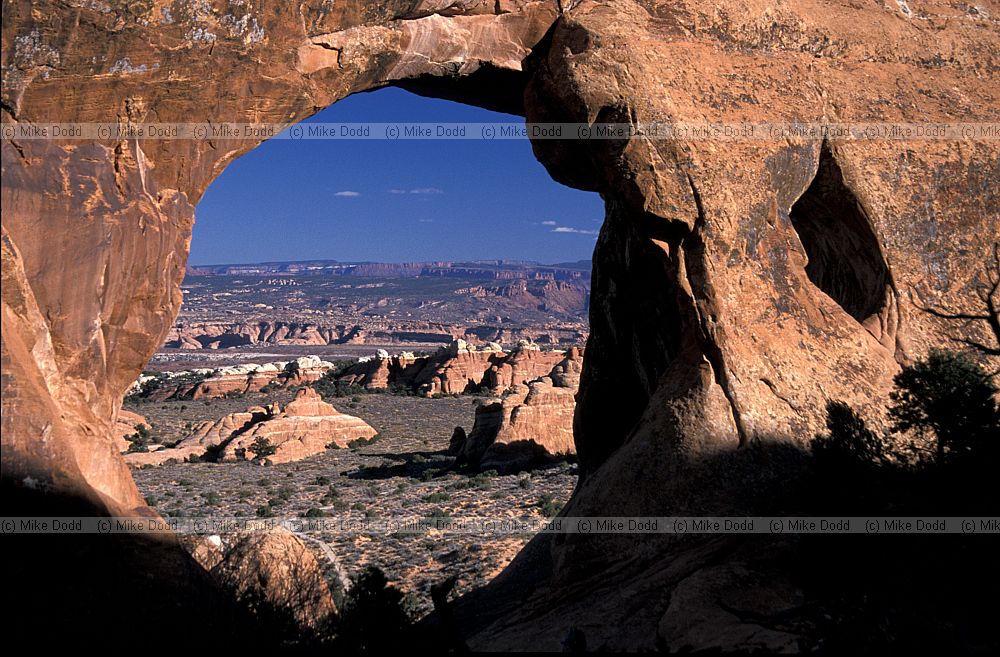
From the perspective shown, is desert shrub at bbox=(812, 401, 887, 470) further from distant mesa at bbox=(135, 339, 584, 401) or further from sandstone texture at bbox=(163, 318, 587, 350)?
sandstone texture at bbox=(163, 318, 587, 350)

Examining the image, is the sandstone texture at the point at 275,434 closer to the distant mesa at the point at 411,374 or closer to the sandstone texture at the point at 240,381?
the distant mesa at the point at 411,374

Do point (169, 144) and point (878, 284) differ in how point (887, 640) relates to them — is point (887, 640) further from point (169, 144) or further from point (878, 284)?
point (169, 144)

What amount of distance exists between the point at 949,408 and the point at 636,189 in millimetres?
4035

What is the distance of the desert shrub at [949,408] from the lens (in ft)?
Result: 25.2

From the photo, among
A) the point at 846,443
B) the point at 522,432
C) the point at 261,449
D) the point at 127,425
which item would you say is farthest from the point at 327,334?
the point at 846,443

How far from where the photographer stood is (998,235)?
33.9ft

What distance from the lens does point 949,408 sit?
798 centimetres

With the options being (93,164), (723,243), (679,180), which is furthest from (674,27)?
(93,164)

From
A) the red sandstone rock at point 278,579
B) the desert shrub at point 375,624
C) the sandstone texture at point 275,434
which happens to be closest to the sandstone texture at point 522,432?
the sandstone texture at point 275,434

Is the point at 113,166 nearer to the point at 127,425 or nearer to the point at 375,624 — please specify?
the point at 375,624

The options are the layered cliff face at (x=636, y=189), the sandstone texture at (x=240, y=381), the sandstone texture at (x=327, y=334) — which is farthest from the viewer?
the sandstone texture at (x=327, y=334)

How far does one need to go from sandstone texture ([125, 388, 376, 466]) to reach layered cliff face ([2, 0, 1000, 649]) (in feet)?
77.8

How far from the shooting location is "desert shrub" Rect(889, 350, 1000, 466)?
7.68 m

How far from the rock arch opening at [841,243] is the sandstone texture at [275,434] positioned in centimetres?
2523
